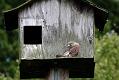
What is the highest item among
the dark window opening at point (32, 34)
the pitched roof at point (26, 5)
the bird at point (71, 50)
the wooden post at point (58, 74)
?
the pitched roof at point (26, 5)

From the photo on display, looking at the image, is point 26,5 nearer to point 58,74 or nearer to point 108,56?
point 58,74

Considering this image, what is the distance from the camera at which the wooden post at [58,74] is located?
37.9ft

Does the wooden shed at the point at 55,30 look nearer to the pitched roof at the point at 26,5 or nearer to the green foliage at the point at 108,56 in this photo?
the pitched roof at the point at 26,5

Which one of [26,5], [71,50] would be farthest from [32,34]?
[71,50]

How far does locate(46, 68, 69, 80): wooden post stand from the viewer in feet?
37.9

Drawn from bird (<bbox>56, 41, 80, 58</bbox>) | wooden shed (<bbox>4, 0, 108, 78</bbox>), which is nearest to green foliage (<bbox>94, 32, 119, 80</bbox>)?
wooden shed (<bbox>4, 0, 108, 78</bbox>)

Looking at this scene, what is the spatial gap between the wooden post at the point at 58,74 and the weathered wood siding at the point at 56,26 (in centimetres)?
40

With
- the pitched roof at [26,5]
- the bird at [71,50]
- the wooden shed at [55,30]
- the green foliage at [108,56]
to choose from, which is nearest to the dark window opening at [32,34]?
the wooden shed at [55,30]

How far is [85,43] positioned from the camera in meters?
11.4

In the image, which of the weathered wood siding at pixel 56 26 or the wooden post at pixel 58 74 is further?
the wooden post at pixel 58 74

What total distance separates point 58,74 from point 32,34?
1537mm

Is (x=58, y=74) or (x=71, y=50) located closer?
(x=71, y=50)

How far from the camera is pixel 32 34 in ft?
42.0

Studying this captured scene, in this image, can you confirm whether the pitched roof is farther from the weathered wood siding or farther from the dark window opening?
the dark window opening
